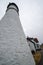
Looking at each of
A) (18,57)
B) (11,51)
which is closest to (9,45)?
(11,51)

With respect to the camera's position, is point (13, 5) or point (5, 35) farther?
point (13, 5)

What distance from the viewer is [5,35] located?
18.7 ft

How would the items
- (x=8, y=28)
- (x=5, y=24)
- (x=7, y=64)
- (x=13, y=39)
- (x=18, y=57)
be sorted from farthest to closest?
(x=5, y=24), (x=8, y=28), (x=13, y=39), (x=18, y=57), (x=7, y=64)

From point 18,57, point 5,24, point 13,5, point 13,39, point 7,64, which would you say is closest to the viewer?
point 7,64

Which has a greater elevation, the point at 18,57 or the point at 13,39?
the point at 13,39

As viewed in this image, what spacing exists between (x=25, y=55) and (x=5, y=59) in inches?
36.9

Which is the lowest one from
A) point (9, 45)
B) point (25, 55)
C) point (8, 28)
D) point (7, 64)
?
point (7, 64)

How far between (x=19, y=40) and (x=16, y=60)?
1232 mm

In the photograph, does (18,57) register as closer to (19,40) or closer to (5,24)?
(19,40)

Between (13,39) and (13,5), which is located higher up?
(13,5)

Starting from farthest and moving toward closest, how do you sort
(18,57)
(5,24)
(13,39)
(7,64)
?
(5,24) → (13,39) → (18,57) → (7,64)

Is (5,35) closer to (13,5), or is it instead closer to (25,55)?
(25,55)

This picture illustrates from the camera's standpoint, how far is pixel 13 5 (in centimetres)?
1127

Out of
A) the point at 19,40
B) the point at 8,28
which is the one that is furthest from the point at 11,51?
the point at 8,28
